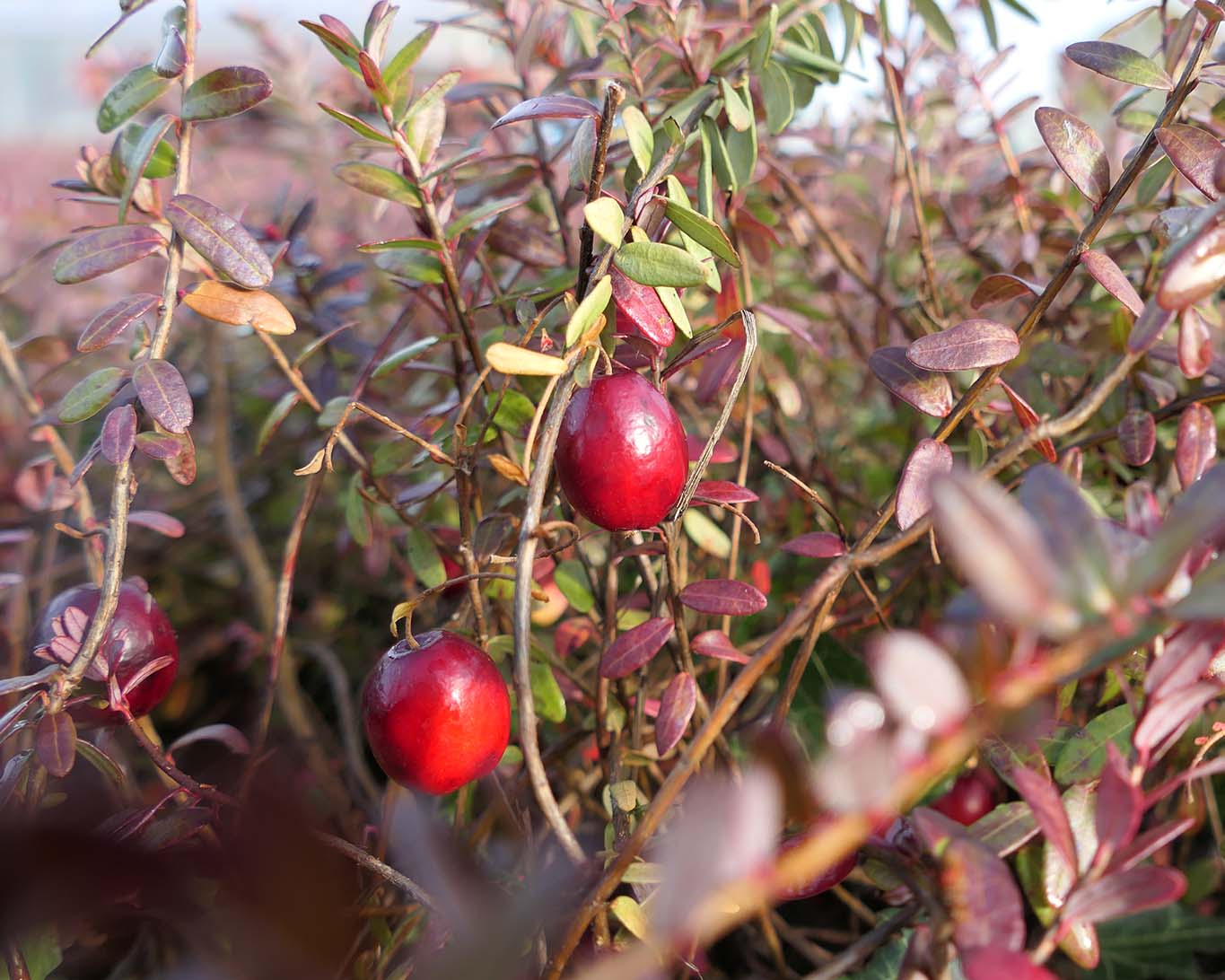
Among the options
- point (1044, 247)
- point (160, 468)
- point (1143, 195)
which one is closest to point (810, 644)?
point (1143, 195)

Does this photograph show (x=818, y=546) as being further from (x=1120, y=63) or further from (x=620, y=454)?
(x=1120, y=63)

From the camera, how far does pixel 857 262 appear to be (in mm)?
1005

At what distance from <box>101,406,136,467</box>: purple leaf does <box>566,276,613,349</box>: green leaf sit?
0.95 ft

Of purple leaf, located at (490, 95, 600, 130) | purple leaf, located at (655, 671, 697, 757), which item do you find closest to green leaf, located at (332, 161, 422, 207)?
purple leaf, located at (490, 95, 600, 130)

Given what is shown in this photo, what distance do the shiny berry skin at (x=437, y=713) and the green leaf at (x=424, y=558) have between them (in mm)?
157

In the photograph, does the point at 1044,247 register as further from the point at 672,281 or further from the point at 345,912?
the point at 345,912

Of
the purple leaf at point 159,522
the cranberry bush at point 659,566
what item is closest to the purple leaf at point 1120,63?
the cranberry bush at point 659,566

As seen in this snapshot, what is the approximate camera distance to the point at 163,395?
593 mm

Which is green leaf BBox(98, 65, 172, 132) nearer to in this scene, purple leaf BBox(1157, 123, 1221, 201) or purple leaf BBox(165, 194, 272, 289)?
purple leaf BBox(165, 194, 272, 289)

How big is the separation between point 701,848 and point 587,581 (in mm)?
441

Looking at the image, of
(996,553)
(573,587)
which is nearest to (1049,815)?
(996,553)

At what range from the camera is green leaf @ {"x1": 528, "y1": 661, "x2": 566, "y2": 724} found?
0.65m

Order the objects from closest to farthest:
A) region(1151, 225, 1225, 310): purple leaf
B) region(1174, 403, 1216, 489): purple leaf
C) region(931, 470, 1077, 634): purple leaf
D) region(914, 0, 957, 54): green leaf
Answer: region(931, 470, 1077, 634): purple leaf → region(1151, 225, 1225, 310): purple leaf → region(1174, 403, 1216, 489): purple leaf → region(914, 0, 957, 54): green leaf

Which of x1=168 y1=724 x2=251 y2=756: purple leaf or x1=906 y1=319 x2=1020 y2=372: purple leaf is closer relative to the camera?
x1=906 y1=319 x2=1020 y2=372: purple leaf
